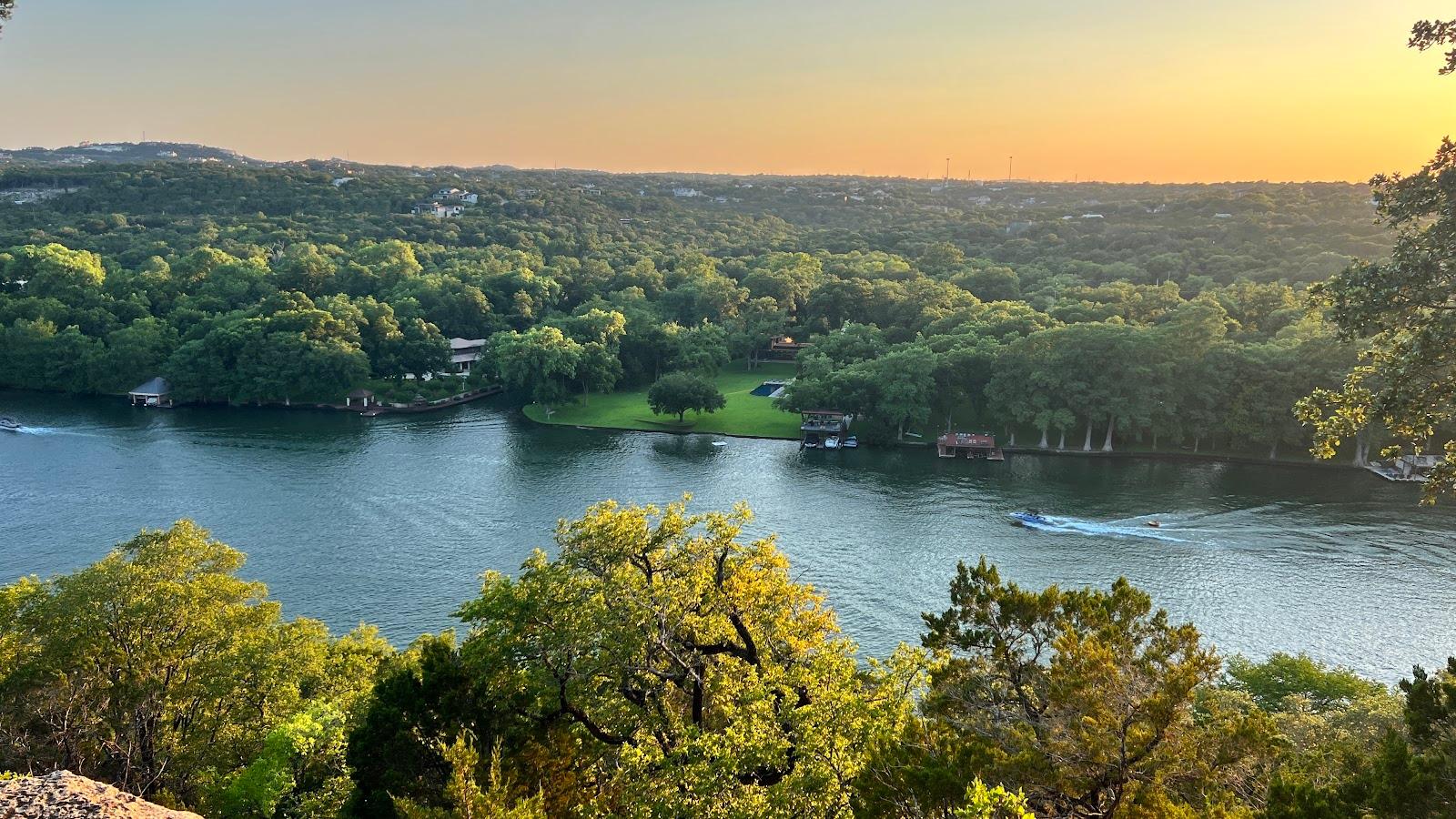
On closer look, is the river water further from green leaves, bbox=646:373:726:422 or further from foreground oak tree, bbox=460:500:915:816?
foreground oak tree, bbox=460:500:915:816

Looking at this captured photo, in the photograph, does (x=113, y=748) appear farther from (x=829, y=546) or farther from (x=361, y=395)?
(x=361, y=395)

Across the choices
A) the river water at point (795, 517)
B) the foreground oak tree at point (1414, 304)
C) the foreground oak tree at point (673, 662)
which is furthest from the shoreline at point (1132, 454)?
the foreground oak tree at point (1414, 304)

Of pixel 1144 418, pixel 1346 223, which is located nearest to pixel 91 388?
pixel 1144 418

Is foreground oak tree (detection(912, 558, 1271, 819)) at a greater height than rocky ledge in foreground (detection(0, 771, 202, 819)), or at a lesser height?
greater

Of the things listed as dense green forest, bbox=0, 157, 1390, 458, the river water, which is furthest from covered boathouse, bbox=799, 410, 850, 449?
the river water

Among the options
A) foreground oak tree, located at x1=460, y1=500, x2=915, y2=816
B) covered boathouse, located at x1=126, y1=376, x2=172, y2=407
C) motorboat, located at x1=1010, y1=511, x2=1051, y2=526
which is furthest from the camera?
covered boathouse, located at x1=126, y1=376, x2=172, y2=407

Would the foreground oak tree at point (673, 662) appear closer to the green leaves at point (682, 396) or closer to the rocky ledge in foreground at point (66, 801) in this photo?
the rocky ledge in foreground at point (66, 801)

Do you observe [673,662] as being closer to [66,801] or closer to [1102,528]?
[66,801]
